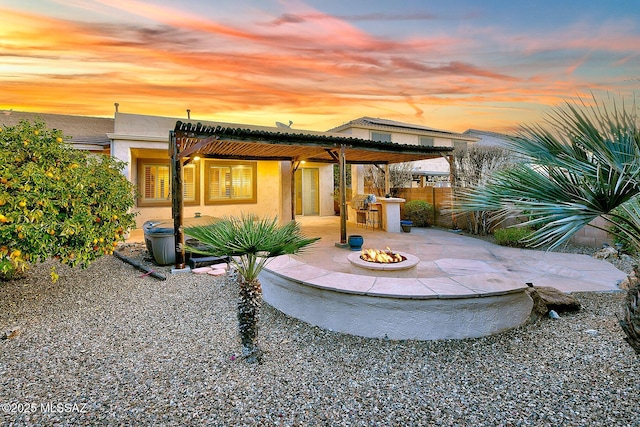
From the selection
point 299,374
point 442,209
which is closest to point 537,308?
point 299,374

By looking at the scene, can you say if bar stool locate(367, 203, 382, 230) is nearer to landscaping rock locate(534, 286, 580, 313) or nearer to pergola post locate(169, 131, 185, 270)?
pergola post locate(169, 131, 185, 270)

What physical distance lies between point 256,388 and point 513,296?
3.08 meters

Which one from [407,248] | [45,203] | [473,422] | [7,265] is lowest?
[473,422]

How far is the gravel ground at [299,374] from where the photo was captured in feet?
7.54

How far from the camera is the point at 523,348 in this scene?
10.8ft

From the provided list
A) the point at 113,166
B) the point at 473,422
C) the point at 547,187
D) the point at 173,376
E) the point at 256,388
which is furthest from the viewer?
the point at 113,166

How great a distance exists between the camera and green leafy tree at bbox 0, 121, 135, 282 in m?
→ 3.52

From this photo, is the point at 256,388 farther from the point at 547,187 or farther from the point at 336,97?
the point at 336,97

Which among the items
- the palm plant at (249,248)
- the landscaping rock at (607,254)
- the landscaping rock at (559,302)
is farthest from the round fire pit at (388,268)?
the landscaping rock at (607,254)

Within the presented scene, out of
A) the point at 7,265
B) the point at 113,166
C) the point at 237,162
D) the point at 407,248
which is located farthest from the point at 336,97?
the point at 7,265

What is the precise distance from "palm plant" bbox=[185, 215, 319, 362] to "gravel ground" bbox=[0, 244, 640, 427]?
15.2 inches

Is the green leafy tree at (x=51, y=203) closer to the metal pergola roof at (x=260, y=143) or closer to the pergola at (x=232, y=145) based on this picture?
the pergola at (x=232, y=145)

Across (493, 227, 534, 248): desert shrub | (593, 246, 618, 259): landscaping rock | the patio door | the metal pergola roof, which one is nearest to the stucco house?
the patio door

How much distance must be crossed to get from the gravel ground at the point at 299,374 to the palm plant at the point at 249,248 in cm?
39
